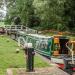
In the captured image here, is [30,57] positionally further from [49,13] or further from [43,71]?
[49,13]

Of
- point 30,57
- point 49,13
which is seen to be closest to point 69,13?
point 49,13

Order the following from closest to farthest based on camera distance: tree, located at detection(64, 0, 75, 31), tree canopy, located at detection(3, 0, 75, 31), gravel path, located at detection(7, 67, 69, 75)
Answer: gravel path, located at detection(7, 67, 69, 75) → tree canopy, located at detection(3, 0, 75, 31) → tree, located at detection(64, 0, 75, 31)

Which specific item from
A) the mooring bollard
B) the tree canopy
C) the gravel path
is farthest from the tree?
the mooring bollard

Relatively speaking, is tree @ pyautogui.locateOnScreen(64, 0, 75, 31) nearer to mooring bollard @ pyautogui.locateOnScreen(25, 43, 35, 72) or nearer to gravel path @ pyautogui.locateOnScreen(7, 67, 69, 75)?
gravel path @ pyautogui.locateOnScreen(7, 67, 69, 75)

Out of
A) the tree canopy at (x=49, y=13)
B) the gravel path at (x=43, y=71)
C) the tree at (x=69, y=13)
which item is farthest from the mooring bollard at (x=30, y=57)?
the tree at (x=69, y=13)

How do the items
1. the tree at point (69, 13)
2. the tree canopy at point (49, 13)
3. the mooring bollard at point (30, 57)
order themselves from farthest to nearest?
the tree at point (69, 13) → the tree canopy at point (49, 13) → the mooring bollard at point (30, 57)

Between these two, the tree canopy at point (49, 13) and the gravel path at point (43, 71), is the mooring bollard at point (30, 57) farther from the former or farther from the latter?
the tree canopy at point (49, 13)

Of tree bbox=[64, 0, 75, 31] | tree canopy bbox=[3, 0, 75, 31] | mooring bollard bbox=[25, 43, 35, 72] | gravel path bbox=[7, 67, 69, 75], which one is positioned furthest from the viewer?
tree bbox=[64, 0, 75, 31]

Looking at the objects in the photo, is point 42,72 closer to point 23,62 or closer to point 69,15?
point 23,62

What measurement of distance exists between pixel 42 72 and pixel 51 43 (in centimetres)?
689

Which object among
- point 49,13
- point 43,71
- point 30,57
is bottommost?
point 43,71

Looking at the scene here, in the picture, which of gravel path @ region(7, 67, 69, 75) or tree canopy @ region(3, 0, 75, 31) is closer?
gravel path @ region(7, 67, 69, 75)

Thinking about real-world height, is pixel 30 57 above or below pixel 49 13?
below

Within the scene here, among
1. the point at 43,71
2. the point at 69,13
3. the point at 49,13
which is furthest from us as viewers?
the point at 69,13
